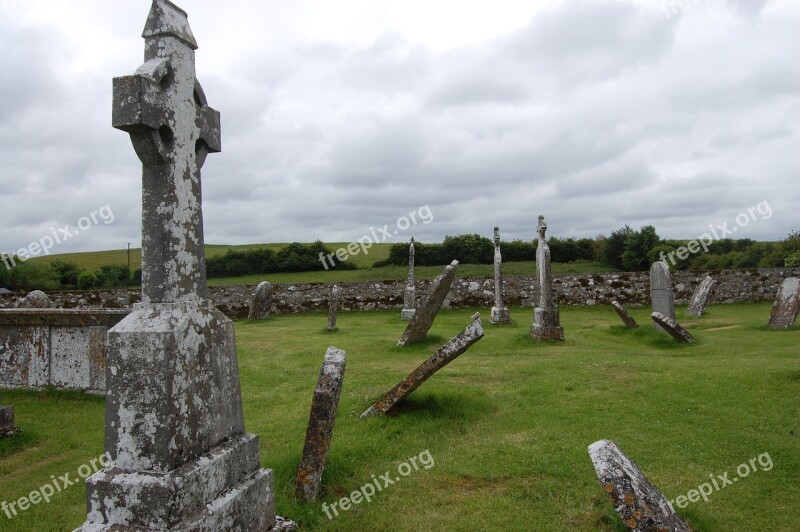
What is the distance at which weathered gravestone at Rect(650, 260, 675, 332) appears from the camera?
1416 cm

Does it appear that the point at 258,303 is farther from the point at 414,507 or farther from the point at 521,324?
the point at 414,507

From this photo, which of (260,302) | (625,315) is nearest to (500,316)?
(625,315)

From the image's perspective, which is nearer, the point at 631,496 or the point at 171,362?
the point at 171,362

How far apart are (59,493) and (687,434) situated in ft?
19.8

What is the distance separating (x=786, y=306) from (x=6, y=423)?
15352 millimetres

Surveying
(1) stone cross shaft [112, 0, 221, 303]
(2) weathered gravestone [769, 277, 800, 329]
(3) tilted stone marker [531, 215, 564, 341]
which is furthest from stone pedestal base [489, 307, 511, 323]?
(1) stone cross shaft [112, 0, 221, 303]

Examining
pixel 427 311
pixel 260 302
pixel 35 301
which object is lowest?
pixel 260 302

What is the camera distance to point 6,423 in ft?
21.2

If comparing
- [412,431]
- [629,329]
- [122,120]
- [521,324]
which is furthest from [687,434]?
[521,324]
